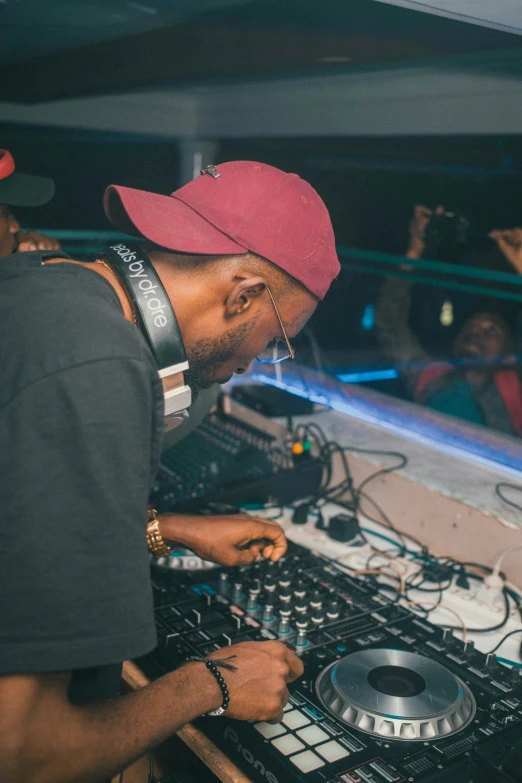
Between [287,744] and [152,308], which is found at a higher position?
[152,308]

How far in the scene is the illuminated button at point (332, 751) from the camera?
37.7 inches

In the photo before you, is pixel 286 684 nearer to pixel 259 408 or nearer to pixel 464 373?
pixel 259 408

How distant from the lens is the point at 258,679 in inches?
39.4

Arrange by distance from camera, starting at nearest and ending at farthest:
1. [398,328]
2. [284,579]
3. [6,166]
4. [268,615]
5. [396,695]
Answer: [396,695]
[268,615]
[284,579]
[6,166]
[398,328]

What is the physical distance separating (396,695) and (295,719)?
15cm

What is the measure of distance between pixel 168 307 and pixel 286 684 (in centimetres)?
57

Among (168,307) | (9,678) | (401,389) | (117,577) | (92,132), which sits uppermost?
(92,132)

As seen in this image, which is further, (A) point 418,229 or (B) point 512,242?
(A) point 418,229

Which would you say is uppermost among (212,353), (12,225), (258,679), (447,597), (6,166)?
(6,166)

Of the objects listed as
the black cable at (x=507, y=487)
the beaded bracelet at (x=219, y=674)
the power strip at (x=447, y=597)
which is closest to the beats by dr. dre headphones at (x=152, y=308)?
the beaded bracelet at (x=219, y=674)

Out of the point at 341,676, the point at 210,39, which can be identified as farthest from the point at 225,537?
the point at 210,39

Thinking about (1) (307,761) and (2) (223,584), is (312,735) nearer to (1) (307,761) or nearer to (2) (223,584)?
(1) (307,761)

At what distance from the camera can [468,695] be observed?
3.54ft

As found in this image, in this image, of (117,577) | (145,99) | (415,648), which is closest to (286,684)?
(415,648)
